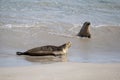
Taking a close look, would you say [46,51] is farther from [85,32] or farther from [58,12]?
[58,12]

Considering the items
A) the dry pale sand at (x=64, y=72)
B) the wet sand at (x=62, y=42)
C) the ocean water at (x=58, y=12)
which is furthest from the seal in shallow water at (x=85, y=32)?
the dry pale sand at (x=64, y=72)

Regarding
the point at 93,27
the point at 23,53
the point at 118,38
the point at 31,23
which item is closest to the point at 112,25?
the point at 93,27

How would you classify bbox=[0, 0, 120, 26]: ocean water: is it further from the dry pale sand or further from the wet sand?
the dry pale sand

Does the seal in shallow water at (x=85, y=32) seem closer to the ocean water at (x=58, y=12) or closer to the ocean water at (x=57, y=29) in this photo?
the ocean water at (x=57, y=29)

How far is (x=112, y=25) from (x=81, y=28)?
142 centimetres

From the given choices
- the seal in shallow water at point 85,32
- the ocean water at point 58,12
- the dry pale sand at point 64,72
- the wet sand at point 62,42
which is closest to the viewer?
the dry pale sand at point 64,72

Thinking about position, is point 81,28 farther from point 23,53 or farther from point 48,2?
point 48,2

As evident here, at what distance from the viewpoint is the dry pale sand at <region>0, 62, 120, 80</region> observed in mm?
5574

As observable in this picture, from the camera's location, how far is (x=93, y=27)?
A: 12.6 m

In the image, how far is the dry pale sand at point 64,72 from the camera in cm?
557

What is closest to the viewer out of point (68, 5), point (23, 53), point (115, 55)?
point (23, 53)

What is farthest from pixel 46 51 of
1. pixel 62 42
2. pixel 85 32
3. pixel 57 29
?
pixel 57 29

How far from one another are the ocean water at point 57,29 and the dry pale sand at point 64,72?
909 millimetres

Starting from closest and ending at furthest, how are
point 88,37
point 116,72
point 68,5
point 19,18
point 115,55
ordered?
point 116,72 → point 115,55 → point 88,37 → point 19,18 → point 68,5
